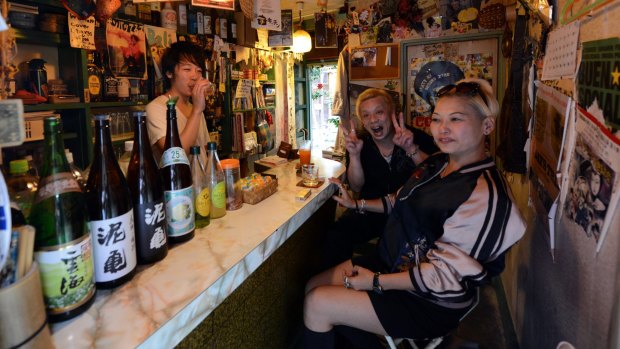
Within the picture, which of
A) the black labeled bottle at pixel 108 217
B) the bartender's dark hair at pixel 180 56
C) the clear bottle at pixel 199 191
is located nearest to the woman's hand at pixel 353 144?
the bartender's dark hair at pixel 180 56

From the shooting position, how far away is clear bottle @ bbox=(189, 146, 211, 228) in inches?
46.5

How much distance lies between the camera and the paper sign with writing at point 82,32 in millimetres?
2570

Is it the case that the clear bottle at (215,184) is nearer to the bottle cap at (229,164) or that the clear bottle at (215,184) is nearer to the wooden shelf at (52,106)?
the bottle cap at (229,164)

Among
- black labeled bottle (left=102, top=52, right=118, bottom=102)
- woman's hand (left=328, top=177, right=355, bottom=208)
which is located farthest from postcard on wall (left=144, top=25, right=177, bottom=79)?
woman's hand (left=328, top=177, right=355, bottom=208)

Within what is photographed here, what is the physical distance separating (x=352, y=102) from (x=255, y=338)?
3.15 m

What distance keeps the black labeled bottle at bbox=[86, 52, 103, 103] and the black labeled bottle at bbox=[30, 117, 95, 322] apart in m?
2.39

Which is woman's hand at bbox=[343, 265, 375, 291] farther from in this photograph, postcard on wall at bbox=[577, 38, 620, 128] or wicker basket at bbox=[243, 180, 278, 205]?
postcard on wall at bbox=[577, 38, 620, 128]

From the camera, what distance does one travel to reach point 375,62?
3.86 meters

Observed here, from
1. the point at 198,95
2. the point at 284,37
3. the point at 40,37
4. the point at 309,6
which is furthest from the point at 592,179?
the point at 309,6

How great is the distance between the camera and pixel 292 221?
133 centimetres

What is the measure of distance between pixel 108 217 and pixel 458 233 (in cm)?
99

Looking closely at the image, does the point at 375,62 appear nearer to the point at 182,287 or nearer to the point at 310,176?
the point at 310,176

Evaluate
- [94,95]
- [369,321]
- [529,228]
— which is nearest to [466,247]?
[369,321]

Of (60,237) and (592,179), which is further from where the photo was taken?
(592,179)
